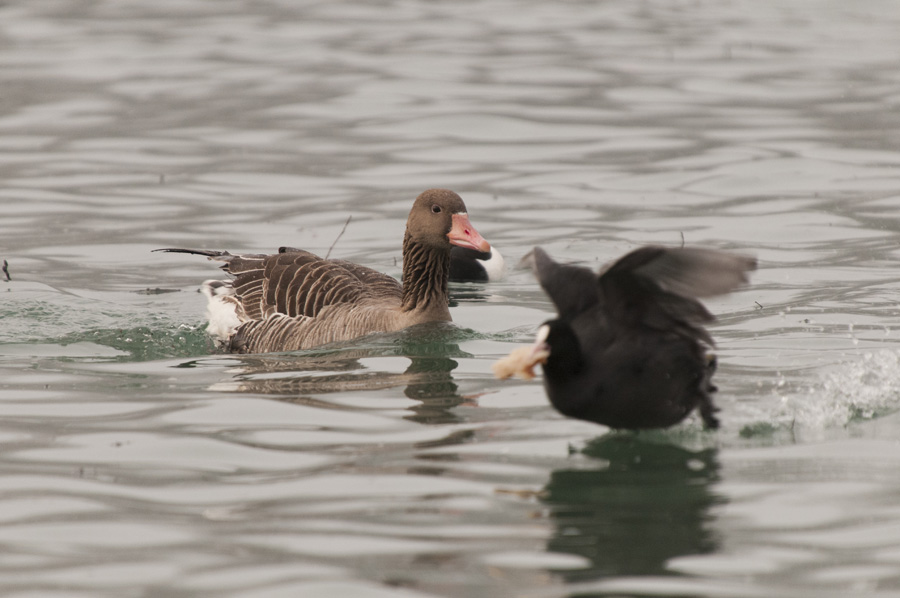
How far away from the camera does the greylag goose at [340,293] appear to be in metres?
11.0

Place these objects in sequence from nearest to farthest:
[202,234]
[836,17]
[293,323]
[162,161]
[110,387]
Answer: [110,387], [293,323], [202,234], [162,161], [836,17]

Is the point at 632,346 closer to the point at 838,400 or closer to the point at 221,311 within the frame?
the point at 838,400

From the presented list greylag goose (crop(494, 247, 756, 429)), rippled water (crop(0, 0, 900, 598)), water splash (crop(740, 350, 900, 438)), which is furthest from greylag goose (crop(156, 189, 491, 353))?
greylag goose (crop(494, 247, 756, 429))

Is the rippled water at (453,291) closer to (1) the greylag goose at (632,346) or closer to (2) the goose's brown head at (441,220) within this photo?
(1) the greylag goose at (632,346)

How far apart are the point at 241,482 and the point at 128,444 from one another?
117 centimetres

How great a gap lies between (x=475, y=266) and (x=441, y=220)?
313 cm

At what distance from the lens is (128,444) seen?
8.02 m

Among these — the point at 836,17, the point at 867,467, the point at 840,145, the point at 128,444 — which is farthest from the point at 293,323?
the point at 836,17

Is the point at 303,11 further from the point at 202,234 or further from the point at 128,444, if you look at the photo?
the point at 128,444

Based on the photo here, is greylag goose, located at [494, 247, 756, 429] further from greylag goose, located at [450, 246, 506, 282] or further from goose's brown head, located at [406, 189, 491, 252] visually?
greylag goose, located at [450, 246, 506, 282]

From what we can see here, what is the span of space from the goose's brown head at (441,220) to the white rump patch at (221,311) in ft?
6.44

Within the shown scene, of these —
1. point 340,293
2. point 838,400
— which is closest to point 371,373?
point 340,293

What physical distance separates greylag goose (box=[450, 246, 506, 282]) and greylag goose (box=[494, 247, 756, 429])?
20.4 ft

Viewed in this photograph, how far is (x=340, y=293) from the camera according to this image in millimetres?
11297
